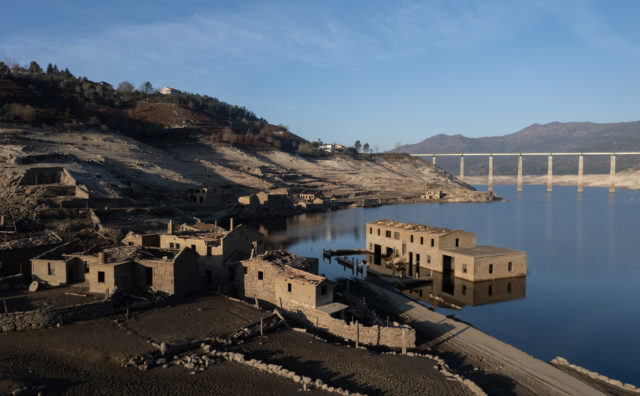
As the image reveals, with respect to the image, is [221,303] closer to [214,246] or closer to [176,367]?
[214,246]

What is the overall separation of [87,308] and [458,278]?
1072 inches

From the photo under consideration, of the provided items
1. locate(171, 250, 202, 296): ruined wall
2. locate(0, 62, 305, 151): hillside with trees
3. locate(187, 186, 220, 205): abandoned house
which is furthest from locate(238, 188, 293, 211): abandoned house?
locate(171, 250, 202, 296): ruined wall

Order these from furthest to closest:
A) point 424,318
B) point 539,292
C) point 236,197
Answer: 1. point 236,197
2. point 539,292
3. point 424,318

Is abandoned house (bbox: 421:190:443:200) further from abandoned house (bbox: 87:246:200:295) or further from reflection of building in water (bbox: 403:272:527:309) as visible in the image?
abandoned house (bbox: 87:246:200:295)

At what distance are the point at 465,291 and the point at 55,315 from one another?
88.7 feet

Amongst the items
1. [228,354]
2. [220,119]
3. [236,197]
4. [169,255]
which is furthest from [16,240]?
[220,119]

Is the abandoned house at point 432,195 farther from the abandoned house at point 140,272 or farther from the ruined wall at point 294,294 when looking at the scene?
the abandoned house at point 140,272

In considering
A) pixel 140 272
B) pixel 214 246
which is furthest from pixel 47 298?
pixel 214 246

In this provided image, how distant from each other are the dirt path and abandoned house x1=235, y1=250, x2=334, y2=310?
6.23 meters

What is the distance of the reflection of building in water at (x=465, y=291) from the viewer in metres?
32.1

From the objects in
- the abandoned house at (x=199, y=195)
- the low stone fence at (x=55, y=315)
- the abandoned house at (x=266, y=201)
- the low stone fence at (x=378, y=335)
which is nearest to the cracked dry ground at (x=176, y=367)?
the low stone fence at (x=55, y=315)

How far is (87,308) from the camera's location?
66.0 feet

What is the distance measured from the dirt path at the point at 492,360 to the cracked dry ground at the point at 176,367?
2.99 m

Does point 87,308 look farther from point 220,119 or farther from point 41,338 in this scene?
point 220,119
